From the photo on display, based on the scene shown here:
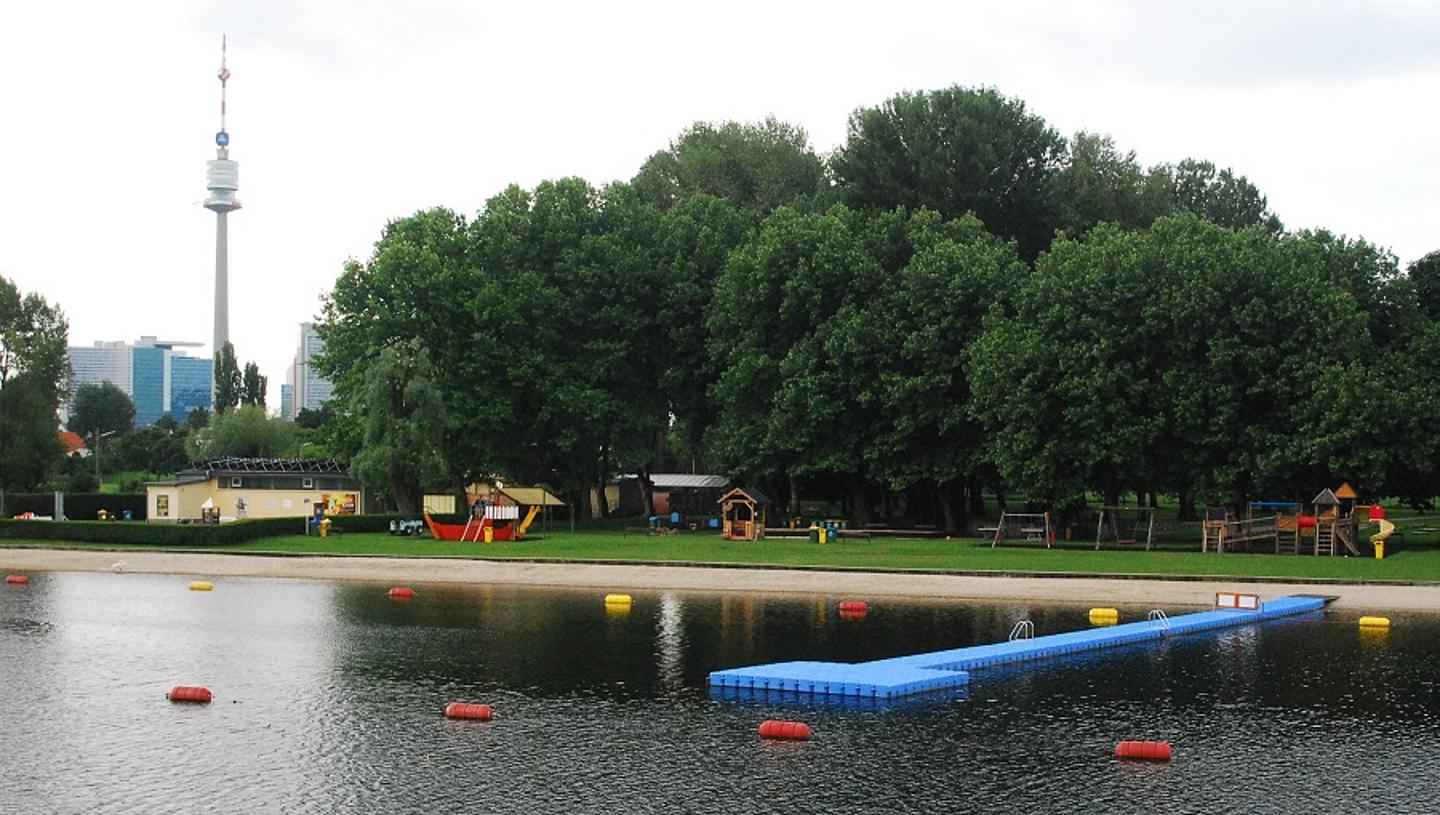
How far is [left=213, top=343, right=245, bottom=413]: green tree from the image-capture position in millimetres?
185050

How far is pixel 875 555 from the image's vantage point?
2611 inches

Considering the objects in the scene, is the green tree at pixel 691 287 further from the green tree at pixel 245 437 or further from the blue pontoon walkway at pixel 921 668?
the green tree at pixel 245 437

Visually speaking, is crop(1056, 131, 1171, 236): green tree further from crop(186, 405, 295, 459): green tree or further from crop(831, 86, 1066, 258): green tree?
crop(186, 405, 295, 459): green tree

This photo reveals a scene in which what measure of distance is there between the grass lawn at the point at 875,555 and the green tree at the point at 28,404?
29.8 m

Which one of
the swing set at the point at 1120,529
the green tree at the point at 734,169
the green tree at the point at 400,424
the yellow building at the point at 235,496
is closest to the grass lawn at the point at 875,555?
the swing set at the point at 1120,529

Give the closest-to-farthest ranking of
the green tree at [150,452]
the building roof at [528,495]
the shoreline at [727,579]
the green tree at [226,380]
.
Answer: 1. the shoreline at [727,579]
2. the building roof at [528,495]
3. the green tree at [150,452]
4. the green tree at [226,380]

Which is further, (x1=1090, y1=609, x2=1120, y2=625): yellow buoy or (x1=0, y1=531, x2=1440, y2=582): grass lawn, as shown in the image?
(x1=0, y1=531, x2=1440, y2=582): grass lawn

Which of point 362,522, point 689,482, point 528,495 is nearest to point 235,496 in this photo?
point 528,495

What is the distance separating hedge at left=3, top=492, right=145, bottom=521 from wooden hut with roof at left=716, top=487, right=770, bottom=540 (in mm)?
50999

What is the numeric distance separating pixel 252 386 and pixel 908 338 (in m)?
130

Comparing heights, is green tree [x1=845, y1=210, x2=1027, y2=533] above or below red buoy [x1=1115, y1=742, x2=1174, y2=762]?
above

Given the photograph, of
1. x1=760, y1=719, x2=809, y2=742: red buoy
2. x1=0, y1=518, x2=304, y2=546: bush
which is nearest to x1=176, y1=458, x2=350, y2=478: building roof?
x1=0, y1=518, x2=304, y2=546: bush

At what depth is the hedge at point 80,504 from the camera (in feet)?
358

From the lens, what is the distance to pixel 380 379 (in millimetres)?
84875
